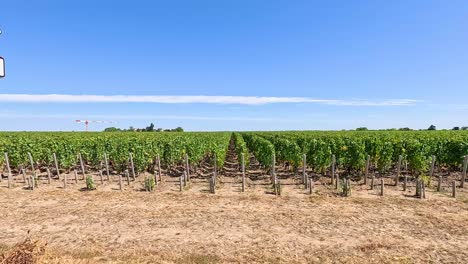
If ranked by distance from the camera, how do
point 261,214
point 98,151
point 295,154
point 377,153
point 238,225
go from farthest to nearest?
point 98,151 → point 377,153 → point 295,154 → point 261,214 → point 238,225

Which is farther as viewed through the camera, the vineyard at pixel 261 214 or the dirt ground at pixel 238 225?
the vineyard at pixel 261 214

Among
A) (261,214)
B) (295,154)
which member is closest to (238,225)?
(261,214)

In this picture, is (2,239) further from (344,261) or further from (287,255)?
(344,261)

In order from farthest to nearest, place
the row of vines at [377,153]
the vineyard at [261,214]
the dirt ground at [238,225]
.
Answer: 1. the row of vines at [377,153]
2. the vineyard at [261,214]
3. the dirt ground at [238,225]

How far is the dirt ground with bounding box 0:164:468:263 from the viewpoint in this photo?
657 centimetres

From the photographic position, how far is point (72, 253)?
6.66 m

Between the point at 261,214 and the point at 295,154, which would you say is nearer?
the point at 261,214

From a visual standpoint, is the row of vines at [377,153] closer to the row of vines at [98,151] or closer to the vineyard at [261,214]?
the vineyard at [261,214]

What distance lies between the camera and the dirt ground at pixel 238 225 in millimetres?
6570

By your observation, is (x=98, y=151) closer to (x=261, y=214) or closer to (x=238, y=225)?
(x=261, y=214)

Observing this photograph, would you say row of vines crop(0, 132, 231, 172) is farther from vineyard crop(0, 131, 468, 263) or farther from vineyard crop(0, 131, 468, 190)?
vineyard crop(0, 131, 468, 263)

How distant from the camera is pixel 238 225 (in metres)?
8.41

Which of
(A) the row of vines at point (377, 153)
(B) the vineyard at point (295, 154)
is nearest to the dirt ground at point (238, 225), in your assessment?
(A) the row of vines at point (377, 153)

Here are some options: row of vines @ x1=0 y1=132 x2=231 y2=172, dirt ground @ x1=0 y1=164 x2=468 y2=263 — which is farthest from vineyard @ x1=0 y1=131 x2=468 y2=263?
row of vines @ x1=0 y1=132 x2=231 y2=172
